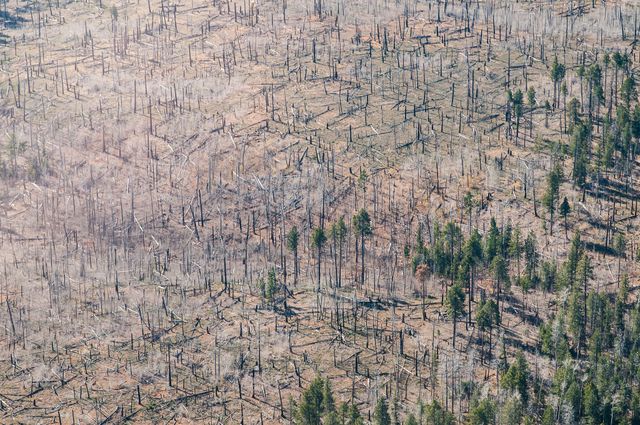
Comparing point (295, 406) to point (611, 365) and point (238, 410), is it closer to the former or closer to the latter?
point (238, 410)

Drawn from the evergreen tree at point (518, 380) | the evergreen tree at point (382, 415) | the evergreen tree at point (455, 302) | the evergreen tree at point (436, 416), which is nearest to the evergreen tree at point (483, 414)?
the evergreen tree at point (436, 416)

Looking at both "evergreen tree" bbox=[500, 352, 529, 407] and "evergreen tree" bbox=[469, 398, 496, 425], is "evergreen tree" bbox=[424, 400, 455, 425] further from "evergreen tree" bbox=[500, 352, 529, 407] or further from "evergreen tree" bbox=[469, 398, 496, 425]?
"evergreen tree" bbox=[500, 352, 529, 407]

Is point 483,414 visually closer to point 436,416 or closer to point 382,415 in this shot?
point 436,416

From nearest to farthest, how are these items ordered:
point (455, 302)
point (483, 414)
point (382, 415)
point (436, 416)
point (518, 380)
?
point (436, 416) < point (382, 415) < point (483, 414) < point (518, 380) < point (455, 302)

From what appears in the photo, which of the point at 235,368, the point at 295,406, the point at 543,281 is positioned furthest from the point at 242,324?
the point at 543,281

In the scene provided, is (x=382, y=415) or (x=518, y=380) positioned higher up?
(x=518, y=380)

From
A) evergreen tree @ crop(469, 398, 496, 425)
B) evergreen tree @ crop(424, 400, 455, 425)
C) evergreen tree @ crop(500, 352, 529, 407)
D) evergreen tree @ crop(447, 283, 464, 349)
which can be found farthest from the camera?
evergreen tree @ crop(447, 283, 464, 349)

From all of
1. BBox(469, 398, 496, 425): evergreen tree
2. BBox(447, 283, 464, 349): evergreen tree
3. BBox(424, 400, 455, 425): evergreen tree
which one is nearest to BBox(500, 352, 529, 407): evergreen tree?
BBox(469, 398, 496, 425): evergreen tree

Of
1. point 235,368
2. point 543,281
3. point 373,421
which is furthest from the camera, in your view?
point 543,281

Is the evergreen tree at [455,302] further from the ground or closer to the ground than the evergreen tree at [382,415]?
further from the ground

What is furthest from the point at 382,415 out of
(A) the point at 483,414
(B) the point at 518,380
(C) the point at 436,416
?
(B) the point at 518,380

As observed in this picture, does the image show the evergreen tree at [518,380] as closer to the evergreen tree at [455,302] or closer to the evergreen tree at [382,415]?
the evergreen tree at [455,302]
